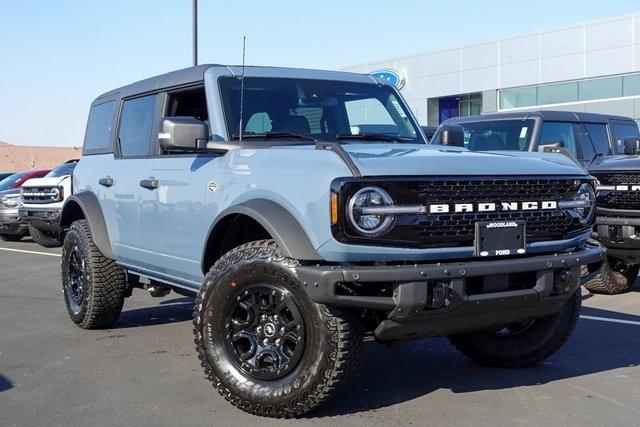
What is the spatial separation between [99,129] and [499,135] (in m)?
4.95

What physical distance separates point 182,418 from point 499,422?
5.61 feet

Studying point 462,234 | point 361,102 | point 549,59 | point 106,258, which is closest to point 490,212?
point 462,234

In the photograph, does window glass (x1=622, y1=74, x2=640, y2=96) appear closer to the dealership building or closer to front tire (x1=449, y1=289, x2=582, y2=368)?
the dealership building

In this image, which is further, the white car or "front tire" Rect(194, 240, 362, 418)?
the white car

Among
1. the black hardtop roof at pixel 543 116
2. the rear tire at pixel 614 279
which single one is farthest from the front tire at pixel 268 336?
the black hardtop roof at pixel 543 116

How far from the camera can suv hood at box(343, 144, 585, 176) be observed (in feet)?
12.8

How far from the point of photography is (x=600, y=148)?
1034 centimetres

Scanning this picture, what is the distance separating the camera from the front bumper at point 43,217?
1341 cm

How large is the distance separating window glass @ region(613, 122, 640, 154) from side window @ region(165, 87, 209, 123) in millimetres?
6984

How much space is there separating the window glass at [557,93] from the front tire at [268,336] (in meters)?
27.7

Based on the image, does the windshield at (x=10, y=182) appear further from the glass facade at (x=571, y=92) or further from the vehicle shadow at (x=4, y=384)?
the glass facade at (x=571, y=92)

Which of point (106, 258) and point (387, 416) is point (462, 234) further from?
point (106, 258)

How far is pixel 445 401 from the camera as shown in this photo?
4531 mm

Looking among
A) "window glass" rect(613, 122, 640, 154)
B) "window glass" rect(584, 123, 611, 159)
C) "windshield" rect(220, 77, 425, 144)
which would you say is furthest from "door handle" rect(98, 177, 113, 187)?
"window glass" rect(613, 122, 640, 154)
